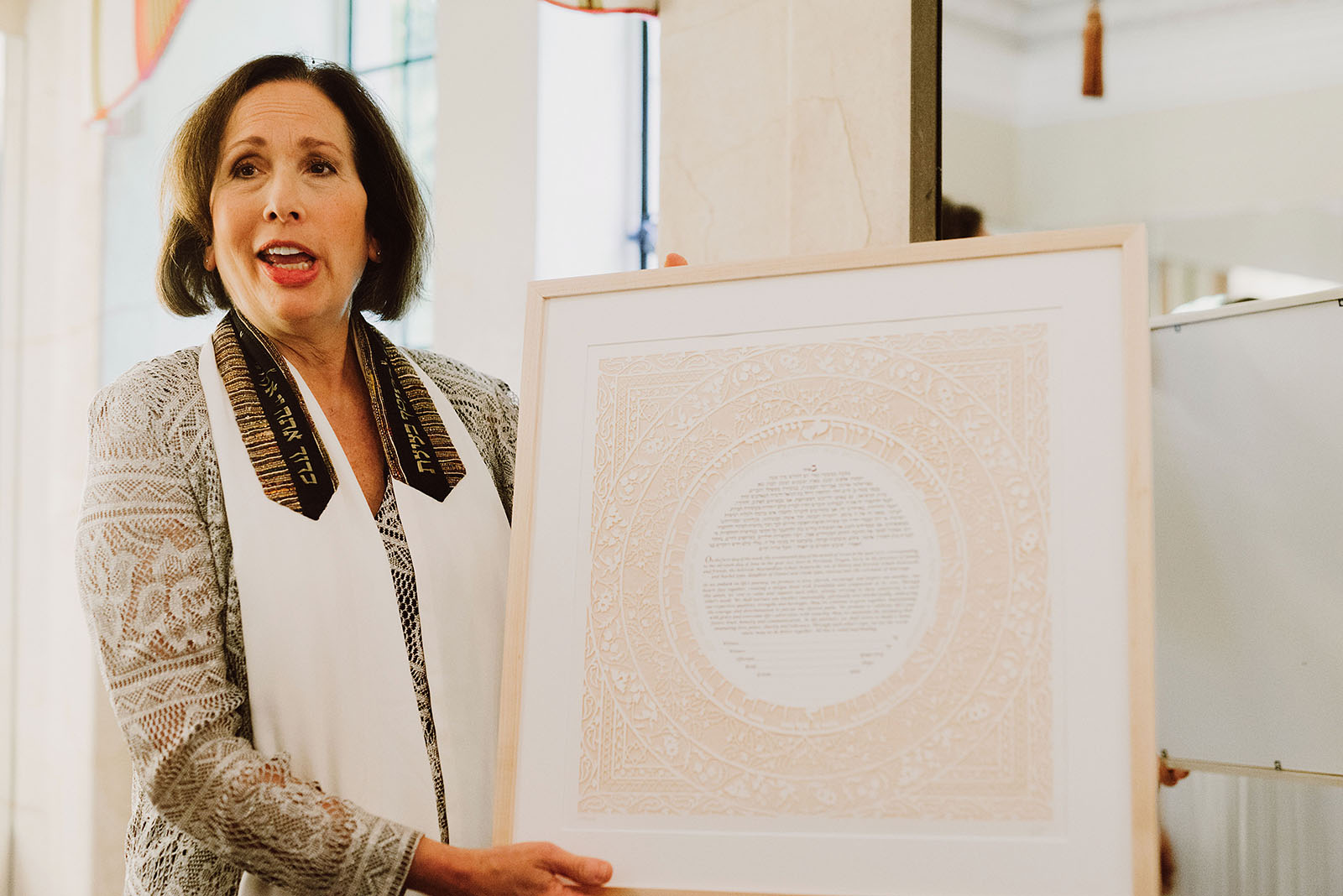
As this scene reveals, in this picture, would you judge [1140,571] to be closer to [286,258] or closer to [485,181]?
[286,258]

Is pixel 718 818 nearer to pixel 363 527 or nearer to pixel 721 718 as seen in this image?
pixel 721 718

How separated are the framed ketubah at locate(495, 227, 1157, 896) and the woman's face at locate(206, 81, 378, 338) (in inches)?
14.5

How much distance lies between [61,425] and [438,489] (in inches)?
75.7

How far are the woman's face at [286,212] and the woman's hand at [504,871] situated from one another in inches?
25.4

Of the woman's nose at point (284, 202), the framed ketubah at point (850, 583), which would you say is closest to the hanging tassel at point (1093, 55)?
the framed ketubah at point (850, 583)

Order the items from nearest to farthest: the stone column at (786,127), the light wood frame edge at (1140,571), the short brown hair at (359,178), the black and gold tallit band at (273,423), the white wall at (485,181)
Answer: the light wood frame edge at (1140,571), the black and gold tallit band at (273,423), the short brown hair at (359,178), the stone column at (786,127), the white wall at (485,181)

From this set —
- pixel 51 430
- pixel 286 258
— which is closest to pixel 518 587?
pixel 286 258

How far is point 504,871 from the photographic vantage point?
1149mm

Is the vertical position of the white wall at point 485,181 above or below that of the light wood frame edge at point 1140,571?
above

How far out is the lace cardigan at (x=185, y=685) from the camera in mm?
1177

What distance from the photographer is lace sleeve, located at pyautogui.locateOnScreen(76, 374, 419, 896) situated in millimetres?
1176

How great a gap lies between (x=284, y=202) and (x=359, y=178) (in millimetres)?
170

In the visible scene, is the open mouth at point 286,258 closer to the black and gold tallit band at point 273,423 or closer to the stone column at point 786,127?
the black and gold tallit band at point 273,423

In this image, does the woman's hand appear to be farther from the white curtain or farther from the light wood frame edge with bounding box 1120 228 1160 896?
the white curtain
